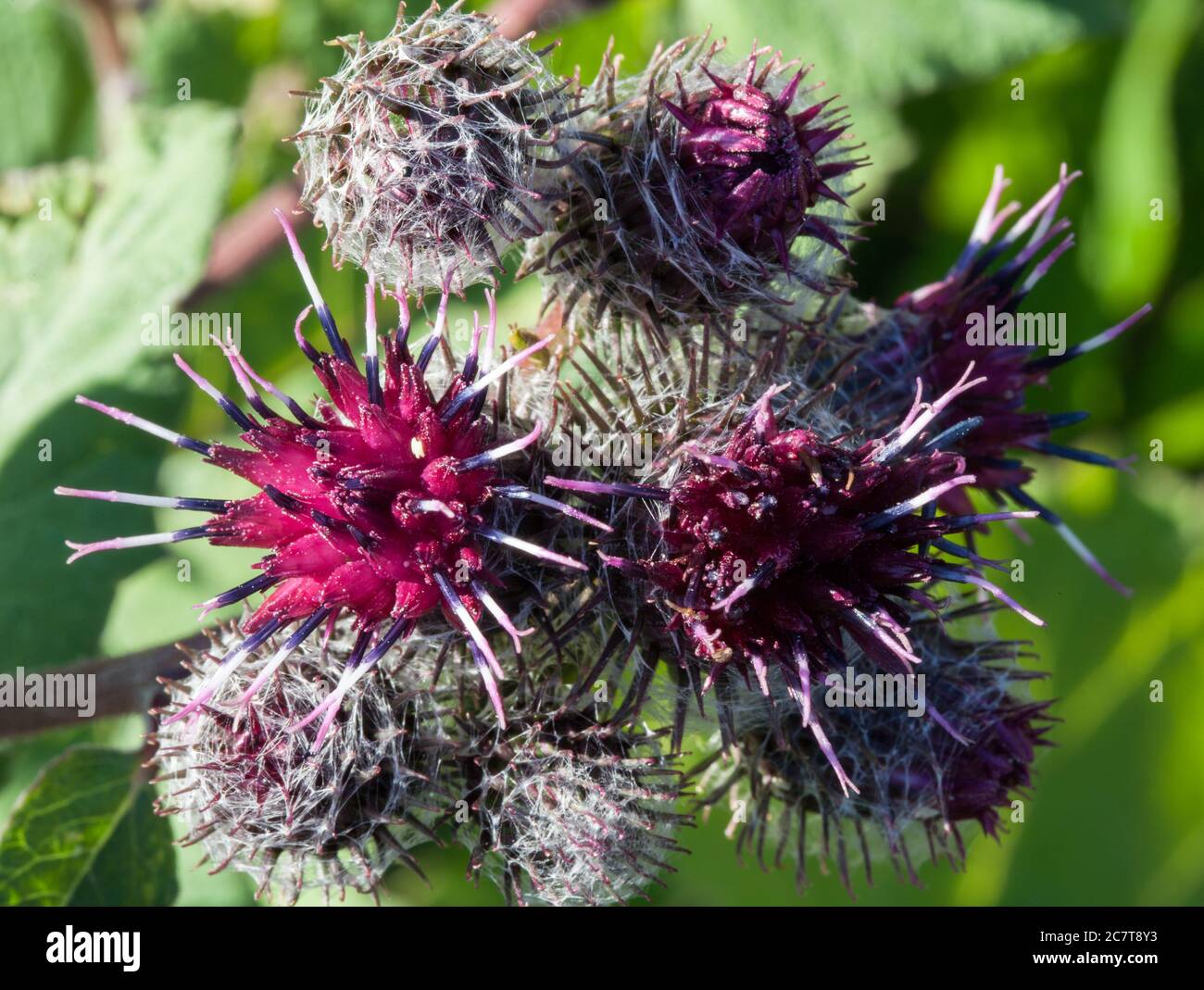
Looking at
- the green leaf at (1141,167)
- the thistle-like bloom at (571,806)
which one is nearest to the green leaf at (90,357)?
the thistle-like bloom at (571,806)

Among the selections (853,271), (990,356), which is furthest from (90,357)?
(853,271)

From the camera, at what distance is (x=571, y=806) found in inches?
85.6

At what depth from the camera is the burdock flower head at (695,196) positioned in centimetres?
219

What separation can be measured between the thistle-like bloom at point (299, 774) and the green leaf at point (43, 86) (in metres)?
2.97

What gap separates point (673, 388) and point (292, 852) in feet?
3.75

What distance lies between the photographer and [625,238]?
7.45 feet

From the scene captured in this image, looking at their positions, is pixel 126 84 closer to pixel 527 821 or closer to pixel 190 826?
pixel 190 826

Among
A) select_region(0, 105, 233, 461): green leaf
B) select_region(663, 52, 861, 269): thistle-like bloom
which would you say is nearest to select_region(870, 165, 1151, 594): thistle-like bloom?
select_region(663, 52, 861, 269): thistle-like bloom

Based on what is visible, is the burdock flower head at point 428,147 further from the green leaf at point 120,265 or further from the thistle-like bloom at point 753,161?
the green leaf at point 120,265

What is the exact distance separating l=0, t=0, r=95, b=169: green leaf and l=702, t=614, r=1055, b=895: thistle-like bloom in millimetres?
3584

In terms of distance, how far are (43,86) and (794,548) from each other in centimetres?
389

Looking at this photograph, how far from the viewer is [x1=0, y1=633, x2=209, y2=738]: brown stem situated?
8.85 feet
